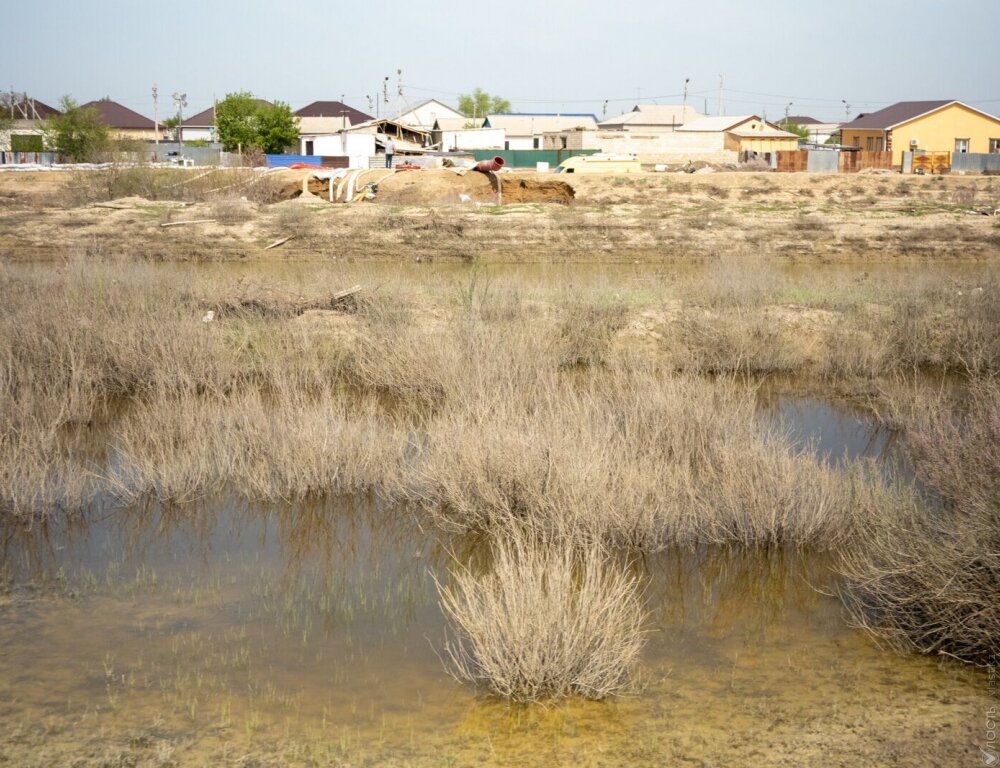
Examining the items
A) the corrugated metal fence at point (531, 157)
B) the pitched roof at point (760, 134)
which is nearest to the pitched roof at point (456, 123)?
the pitched roof at point (760, 134)

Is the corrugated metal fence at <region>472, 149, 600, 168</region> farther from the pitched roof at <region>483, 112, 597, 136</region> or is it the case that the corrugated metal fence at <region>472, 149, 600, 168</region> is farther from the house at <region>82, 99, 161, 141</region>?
the house at <region>82, 99, 161, 141</region>

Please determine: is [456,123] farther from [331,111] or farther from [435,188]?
[435,188]

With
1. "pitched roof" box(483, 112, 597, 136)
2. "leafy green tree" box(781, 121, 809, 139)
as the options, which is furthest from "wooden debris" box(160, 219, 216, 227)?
"leafy green tree" box(781, 121, 809, 139)

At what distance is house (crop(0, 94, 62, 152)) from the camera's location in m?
59.7

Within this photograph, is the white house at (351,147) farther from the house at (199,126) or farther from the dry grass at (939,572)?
the dry grass at (939,572)

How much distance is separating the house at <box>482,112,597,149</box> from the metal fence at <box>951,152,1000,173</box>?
31.9m

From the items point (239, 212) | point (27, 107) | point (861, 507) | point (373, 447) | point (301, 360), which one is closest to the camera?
point (861, 507)

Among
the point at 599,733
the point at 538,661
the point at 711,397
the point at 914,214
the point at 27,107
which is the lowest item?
the point at 599,733

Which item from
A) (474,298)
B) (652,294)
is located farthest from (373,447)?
(652,294)

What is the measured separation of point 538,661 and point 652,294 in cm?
1042

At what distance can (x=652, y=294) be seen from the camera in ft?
48.5

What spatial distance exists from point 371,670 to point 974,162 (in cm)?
5513

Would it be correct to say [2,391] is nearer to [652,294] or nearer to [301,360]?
[301,360]

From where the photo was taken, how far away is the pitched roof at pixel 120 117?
8644 cm
